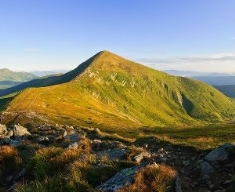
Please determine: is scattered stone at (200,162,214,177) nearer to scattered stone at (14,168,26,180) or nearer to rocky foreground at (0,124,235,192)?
rocky foreground at (0,124,235,192)

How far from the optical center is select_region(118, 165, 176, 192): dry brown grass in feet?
33.0

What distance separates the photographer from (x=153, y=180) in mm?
10328

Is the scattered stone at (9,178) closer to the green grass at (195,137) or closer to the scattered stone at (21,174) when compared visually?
the scattered stone at (21,174)

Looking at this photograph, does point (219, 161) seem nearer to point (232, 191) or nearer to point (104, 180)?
point (232, 191)

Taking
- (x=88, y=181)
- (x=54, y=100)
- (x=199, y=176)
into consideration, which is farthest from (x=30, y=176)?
(x=54, y=100)

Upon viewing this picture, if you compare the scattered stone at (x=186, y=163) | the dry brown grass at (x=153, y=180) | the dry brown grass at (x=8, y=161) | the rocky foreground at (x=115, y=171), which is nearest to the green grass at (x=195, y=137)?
the scattered stone at (x=186, y=163)

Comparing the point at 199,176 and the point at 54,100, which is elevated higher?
the point at 199,176

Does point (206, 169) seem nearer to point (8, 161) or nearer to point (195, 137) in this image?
point (8, 161)

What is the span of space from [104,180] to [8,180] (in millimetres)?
6889

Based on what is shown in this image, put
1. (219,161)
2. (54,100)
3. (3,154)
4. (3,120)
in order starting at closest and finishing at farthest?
1. (219,161)
2. (3,154)
3. (3,120)
4. (54,100)

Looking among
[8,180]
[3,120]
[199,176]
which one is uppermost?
[199,176]

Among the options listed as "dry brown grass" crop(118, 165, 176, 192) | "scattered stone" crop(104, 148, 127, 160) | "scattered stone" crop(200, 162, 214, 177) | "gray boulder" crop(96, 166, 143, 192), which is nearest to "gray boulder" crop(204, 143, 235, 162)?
"scattered stone" crop(200, 162, 214, 177)

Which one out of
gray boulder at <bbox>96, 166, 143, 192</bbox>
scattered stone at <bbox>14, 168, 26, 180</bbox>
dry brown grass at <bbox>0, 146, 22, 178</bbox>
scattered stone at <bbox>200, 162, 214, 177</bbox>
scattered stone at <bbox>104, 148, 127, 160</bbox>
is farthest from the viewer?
dry brown grass at <bbox>0, 146, 22, 178</bbox>

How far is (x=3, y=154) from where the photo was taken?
18406mm
